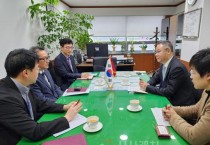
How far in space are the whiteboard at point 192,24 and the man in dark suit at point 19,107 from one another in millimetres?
2689

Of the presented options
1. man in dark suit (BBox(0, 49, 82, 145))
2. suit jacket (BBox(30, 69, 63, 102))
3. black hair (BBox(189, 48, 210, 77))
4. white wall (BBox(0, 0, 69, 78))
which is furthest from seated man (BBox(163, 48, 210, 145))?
white wall (BBox(0, 0, 69, 78))

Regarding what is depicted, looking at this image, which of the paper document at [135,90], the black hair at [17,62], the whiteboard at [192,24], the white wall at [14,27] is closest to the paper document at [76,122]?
the black hair at [17,62]

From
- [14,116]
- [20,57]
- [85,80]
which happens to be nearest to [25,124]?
[14,116]

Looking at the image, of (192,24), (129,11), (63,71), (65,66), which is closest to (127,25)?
(129,11)

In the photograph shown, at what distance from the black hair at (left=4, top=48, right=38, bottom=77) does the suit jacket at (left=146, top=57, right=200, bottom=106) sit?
118 centimetres

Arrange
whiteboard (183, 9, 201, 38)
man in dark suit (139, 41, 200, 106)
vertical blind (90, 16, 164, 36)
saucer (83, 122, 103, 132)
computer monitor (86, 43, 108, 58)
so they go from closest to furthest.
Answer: saucer (83, 122, 103, 132), man in dark suit (139, 41, 200, 106), whiteboard (183, 9, 201, 38), computer monitor (86, 43, 108, 58), vertical blind (90, 16, 164, 36)

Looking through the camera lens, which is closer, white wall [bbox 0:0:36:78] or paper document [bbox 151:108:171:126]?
paper document [bbox 151:108:171:126]

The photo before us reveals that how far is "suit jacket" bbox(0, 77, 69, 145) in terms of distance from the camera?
924 mm

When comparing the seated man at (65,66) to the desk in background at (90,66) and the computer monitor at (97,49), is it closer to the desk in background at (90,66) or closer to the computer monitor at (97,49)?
the desk in background at (90,66)

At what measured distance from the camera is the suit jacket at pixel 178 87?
1.67 metres

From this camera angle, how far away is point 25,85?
3.77 feet

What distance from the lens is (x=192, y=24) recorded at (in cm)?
306

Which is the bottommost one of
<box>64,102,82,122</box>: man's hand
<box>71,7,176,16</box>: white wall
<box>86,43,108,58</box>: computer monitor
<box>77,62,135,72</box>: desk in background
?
<box>77,62,135,72</box>: desk in background

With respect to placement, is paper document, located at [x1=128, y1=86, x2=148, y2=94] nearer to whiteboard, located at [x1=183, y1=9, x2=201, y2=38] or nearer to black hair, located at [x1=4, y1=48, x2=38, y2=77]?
black hair, located at [x1=4, y1=48, x2=38, y2=77]
